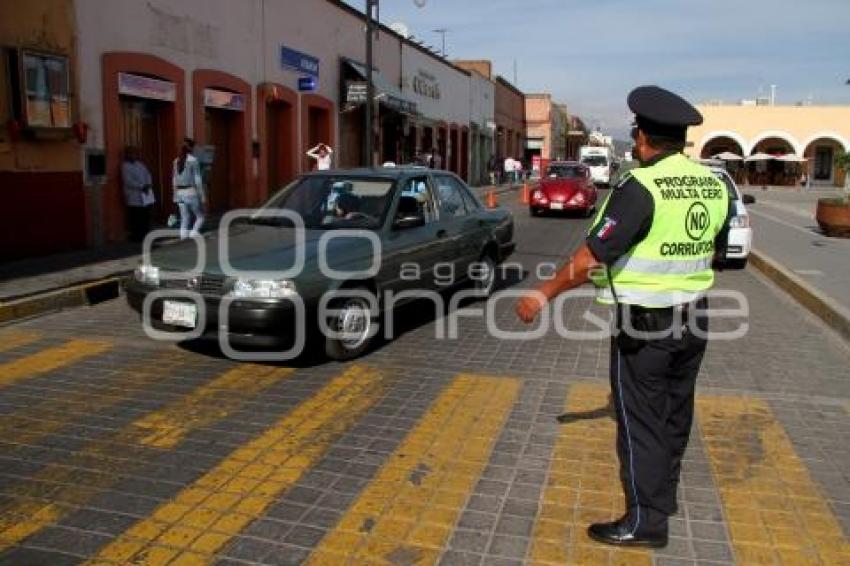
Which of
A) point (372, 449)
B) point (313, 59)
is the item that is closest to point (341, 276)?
point (372, 449)

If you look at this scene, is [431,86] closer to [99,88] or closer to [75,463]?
[99,88]

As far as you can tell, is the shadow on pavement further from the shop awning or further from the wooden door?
the shop awning

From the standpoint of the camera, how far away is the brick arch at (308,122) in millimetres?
20375

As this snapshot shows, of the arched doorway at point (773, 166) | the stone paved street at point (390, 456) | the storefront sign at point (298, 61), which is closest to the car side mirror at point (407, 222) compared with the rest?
the stone paved street at point (390, 456)

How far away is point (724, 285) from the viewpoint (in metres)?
11.1

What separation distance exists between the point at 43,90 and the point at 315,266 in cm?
704

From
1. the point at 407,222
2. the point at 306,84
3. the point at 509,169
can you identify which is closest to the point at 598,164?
the point at 509,169

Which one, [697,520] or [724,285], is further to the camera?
[724,285]

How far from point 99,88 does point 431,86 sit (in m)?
22.9

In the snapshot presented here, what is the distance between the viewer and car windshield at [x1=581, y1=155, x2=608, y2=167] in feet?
137

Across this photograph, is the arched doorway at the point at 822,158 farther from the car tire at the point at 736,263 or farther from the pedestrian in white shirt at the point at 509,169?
the car tire at the point at 736,263

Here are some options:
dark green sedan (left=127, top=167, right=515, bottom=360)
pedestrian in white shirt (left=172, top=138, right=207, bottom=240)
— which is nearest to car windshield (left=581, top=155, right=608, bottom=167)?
pedestrian in white shirt (left=172, top=138, right=207, bottom=240)

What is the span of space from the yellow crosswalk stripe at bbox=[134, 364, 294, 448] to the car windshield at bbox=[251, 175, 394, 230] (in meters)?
1.58

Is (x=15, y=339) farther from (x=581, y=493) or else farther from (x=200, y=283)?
(x=581, y=493)
